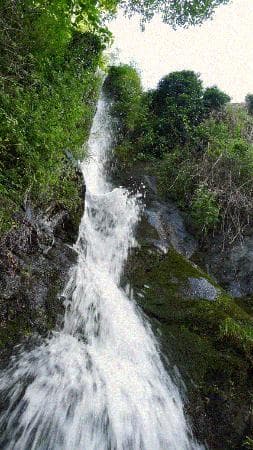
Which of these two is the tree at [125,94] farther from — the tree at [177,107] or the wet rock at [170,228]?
the wet rock at [170,228]

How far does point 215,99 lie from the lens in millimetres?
12742

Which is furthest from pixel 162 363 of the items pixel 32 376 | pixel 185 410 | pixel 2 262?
pixel 2 262

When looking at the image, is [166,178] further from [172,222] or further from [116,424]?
[116,424]

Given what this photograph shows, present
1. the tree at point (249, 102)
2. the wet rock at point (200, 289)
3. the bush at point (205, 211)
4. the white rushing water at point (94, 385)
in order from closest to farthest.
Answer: the white rushing water at point (94, 385) < the wet rock at point (200, 289) < the bush at point (205, 211) < the tree at point (249, 102)

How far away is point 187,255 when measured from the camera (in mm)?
8406

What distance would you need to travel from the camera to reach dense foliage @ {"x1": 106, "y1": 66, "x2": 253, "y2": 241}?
30.3ft


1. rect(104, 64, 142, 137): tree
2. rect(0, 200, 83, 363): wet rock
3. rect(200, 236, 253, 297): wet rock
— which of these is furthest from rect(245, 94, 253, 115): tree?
rect(0, 200, 83, 363): wet rock

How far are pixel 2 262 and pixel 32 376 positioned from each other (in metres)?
1.43

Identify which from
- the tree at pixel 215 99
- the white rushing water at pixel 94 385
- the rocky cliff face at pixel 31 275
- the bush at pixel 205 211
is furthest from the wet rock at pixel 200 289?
the tree at pixel 215 99

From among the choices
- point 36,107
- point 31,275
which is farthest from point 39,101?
point 31,275

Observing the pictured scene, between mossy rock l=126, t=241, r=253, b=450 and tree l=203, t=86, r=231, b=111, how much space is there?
7.51 meters

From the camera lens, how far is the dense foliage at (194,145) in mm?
9234

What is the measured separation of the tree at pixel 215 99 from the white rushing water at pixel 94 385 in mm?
8410

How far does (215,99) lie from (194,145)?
2611mm
